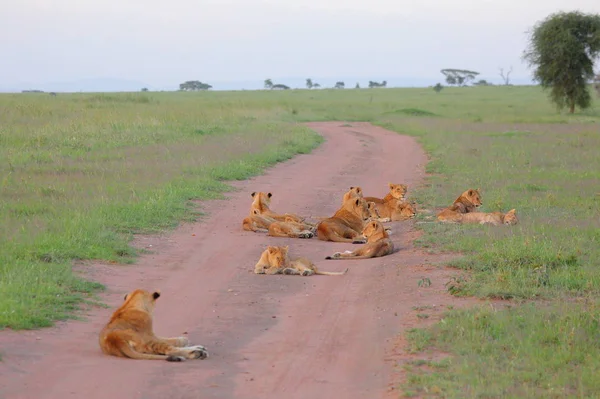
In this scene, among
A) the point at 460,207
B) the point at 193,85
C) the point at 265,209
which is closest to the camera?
the point at 265,209

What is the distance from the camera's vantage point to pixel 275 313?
283 inches

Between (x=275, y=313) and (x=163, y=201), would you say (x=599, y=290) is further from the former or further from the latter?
(x=163, y=201)

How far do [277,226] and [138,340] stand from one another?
5.13m

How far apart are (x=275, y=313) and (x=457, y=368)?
2.06m

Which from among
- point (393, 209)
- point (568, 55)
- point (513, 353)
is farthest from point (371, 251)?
point (568, 55)

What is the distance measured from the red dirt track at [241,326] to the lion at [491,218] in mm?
747

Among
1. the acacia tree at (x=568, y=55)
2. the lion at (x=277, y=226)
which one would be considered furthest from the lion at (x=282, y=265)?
the acacia tree at (x=568, y=55)

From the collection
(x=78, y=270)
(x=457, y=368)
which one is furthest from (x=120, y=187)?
(x=457, y=368)

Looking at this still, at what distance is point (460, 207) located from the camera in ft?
38.5

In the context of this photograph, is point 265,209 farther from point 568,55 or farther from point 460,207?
point 568,55

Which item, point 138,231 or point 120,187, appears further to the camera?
point 120,187

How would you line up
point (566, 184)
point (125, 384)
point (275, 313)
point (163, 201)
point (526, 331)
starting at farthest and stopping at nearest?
point (566, 184), point (163, 201), point (275, 313), point (526, 331), point (125, 384)

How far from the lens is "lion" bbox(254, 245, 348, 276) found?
8695 millimetres

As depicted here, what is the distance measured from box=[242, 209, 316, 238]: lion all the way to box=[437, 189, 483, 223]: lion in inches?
69.9
